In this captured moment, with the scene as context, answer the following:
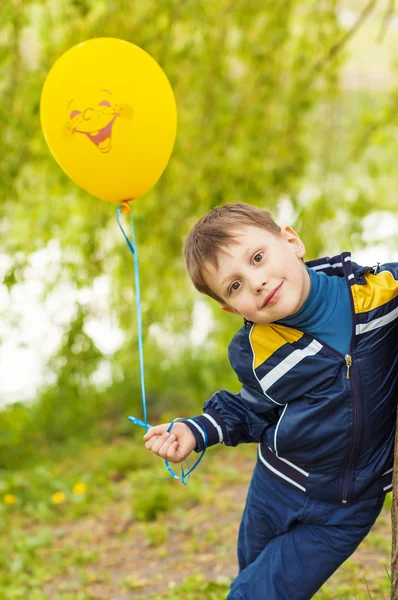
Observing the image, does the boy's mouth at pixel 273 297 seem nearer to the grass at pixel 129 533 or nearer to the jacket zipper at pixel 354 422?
the jacket zipper at pixel 354 422

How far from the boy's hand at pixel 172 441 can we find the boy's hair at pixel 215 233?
1.06ft

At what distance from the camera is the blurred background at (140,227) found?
132 inches

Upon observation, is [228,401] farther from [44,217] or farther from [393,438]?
[44,217]

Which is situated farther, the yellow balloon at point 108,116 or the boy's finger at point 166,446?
the yellow balloon at point 108,116


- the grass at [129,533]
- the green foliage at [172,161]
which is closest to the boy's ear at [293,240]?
the grass at [129,533]

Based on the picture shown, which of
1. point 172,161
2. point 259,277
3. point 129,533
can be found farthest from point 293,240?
point 172,161

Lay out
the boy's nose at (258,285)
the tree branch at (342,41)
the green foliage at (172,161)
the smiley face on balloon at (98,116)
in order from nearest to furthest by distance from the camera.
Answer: the boy's nose at (258,285), the smiley face on balloon at (98,116), the tree branch at (342,41), the green foliage at (172,161)

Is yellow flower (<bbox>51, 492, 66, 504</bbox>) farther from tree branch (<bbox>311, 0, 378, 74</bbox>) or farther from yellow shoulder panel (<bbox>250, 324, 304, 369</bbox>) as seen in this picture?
tree branch (<bbox>311, 0, 378, 74</bbox>)

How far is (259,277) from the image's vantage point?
1555 millimetres

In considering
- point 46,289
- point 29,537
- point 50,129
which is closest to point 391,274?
point 50,129

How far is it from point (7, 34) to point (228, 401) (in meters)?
2.39

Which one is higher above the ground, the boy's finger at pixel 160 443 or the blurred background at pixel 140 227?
the blurred background at pixel 140 227

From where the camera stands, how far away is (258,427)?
5.69 feet

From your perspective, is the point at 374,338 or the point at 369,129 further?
the point at 369,129
